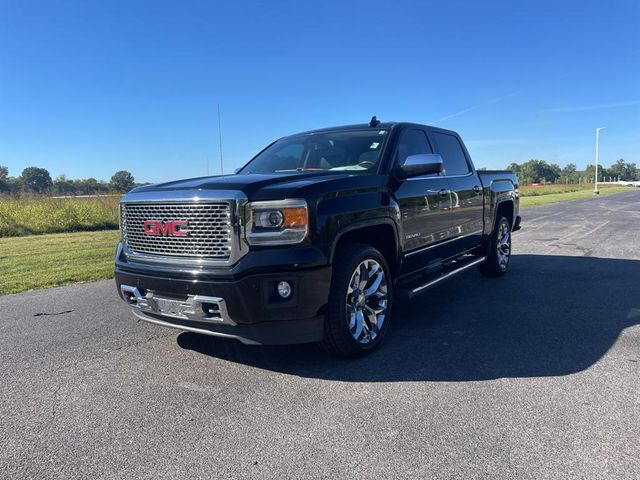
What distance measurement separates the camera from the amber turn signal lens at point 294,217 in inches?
135

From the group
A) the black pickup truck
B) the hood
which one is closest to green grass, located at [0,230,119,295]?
the black pickup truck

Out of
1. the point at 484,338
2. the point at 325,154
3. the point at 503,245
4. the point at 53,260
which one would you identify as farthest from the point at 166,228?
the point at 53,260

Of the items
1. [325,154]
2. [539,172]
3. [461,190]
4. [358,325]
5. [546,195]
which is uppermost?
[539,172]

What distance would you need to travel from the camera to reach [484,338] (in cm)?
443

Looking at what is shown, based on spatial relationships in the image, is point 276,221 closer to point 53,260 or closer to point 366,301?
point 366,301

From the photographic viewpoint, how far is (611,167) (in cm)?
15812

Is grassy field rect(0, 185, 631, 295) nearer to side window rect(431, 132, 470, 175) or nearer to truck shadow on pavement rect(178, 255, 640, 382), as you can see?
truck shadow on pavement rect(178, 255, 640, 382)

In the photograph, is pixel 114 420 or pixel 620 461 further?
pixel 114 420

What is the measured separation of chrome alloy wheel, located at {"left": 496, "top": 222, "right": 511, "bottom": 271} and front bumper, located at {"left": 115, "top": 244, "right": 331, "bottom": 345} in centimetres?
460

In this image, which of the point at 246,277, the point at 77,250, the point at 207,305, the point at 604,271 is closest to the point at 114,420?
the point at 207,305

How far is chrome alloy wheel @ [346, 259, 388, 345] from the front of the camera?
388 centimetres

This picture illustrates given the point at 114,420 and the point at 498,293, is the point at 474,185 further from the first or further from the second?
the point at 114,420

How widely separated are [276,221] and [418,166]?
1.60 meters

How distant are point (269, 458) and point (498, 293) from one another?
177 inches
